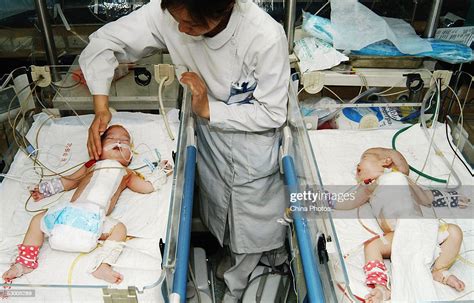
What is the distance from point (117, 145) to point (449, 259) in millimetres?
1200

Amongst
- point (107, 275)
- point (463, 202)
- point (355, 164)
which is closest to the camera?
point (107, 275)

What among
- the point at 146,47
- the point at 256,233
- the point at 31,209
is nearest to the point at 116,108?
the point at 146,47

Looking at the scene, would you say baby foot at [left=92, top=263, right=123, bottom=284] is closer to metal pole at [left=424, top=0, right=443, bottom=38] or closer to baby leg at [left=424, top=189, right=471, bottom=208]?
baby leg at [left=424, top=189, right=471, bottom=208]

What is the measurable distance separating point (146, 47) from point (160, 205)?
2.00 feet

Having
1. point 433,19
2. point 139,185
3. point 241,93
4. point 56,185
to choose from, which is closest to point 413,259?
point 241,93

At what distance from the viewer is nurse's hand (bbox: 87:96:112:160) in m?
1.71

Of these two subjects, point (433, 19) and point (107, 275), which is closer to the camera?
point (107, 275)

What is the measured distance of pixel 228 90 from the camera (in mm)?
1701

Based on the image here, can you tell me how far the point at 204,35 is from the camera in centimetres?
157

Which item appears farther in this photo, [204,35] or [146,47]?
[146,47]

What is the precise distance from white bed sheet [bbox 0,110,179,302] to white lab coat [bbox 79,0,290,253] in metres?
0.23

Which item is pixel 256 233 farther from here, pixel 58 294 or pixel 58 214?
pixel 58 294

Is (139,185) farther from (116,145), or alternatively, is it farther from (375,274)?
(375,274)

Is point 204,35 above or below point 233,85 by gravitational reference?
above
